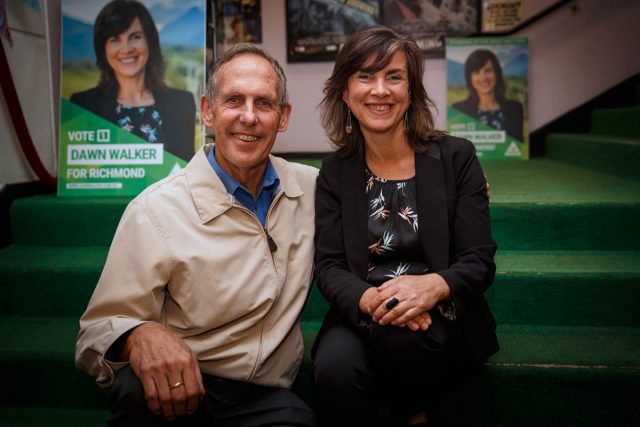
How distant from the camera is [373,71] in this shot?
5.08 feet

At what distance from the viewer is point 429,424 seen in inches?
67.5

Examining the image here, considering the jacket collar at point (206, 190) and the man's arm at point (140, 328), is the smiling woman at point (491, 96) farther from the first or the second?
the man's arm at point (140, 328)

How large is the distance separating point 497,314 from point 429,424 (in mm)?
512

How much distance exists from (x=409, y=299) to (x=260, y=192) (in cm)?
49

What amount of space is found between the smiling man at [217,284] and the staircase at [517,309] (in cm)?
40

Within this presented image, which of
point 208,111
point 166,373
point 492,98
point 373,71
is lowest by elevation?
point 166,373

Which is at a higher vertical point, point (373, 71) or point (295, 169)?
point (373, 71)

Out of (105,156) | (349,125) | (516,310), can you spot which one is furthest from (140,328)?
(105,156)

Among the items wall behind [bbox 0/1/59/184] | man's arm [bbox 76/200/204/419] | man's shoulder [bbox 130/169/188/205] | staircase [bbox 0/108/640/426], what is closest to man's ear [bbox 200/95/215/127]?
man's shoulder [bbox 130/169/188/205]

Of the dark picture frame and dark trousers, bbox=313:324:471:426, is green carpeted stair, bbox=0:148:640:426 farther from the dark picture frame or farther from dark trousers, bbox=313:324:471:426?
the dark picture frame

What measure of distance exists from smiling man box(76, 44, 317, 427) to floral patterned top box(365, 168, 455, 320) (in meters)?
0.18

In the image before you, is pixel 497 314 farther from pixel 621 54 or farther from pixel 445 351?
pixel 621 54

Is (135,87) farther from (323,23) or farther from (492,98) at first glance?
(492,98)

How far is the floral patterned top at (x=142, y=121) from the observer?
2686 mm
